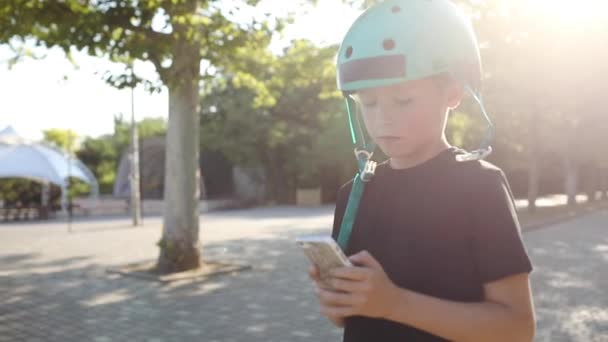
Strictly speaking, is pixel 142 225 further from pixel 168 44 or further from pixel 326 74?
pixel 168 44

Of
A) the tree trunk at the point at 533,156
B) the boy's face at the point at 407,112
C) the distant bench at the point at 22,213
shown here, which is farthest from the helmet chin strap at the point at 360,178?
the distant bench at the point at 22,213

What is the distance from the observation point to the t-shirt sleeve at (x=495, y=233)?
152 centimetres

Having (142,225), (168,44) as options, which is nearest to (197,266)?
(168,44)

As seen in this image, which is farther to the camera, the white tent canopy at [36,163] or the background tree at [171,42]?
the white tent canopy at [36,163]

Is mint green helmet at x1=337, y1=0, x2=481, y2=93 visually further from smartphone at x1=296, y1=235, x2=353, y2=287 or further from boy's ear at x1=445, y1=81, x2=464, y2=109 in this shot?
smartphone at x1=296, y1=235, x2=353, y2=287

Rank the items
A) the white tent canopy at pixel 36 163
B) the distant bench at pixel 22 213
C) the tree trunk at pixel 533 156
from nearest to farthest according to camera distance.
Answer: the tree trunk at pixel 533 156 < the distant bench at pixel 22 213 < the white tent canopy at pixel 36 163

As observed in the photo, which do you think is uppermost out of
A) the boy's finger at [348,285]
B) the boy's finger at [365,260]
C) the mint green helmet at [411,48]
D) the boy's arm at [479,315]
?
the mint green helmet at [411,48]

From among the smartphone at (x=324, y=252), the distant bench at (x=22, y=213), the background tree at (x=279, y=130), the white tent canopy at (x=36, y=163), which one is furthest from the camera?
the background tree at (x=279, y=130)

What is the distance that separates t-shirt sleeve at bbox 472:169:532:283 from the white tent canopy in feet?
99.6

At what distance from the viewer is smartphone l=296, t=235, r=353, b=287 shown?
4.54ft

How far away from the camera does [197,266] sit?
37.6 ft

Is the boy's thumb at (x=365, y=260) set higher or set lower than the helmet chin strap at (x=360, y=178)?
lower

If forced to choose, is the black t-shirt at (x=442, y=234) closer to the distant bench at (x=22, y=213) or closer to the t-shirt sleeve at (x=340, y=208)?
the t-shirt sleeve at (x=340, y=208)

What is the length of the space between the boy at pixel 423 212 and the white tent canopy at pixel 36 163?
3012 centimetres
